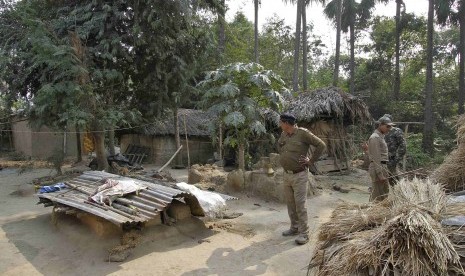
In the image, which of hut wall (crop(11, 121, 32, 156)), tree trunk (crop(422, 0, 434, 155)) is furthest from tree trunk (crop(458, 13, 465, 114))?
hut wall (crop(11, 121, 32, 156))

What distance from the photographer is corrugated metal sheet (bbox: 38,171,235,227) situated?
5199 mm

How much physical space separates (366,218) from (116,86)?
12169mm

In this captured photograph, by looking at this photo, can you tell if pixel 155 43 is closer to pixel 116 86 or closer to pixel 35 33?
pixel 116 86

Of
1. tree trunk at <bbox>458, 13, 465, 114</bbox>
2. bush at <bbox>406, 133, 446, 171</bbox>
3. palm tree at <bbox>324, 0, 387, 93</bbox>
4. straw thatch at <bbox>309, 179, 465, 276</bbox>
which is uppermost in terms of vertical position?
palm tree at <bbox>324, 0, 387, 93</bbox>

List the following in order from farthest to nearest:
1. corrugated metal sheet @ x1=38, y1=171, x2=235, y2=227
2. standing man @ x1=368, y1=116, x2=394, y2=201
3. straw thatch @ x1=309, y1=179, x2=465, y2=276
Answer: standing man @ x1=368, y1=116, x2=394, y2=201
corrugated metal sheet @ x1=38, y1=171, x2=235, y2=227
straw thatch @ x1=309, y1=179, x2=465, y2=276

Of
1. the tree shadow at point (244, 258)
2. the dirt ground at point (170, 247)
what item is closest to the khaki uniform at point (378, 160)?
the dirt ground at point (170, 247)

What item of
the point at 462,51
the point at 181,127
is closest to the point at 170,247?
the point at 181,127

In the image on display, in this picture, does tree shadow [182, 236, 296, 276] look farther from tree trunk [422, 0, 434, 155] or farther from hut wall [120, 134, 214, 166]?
tree trunk [422, 0, 434, 155]

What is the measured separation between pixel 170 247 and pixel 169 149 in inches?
511

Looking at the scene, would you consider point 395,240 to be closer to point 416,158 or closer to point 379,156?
point 379,156

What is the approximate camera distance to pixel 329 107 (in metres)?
12.3

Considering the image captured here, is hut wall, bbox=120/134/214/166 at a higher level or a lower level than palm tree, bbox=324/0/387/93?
lower

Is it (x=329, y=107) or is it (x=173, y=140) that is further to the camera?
(x=173, y=140)

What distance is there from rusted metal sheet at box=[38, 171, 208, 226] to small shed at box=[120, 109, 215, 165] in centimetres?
1048
